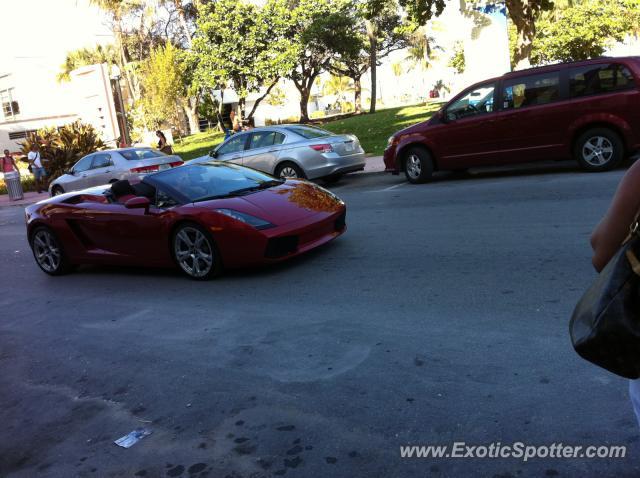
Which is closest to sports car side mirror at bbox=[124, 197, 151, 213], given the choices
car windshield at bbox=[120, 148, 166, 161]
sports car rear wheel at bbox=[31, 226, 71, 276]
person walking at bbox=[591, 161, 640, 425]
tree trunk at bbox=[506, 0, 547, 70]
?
sports car rear wheel at bbox=[31, 226, 71, 276]

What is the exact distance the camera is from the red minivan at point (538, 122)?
999 cm

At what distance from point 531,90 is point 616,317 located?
10191 mm

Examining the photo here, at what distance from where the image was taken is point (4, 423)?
4.13 m

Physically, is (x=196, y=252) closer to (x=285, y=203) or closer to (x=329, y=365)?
(x=285, y=203)

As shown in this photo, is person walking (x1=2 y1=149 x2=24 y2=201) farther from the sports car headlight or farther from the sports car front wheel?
the sports car headlight

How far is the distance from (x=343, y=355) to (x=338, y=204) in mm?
3409

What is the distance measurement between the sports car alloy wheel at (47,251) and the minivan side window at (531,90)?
7860mm

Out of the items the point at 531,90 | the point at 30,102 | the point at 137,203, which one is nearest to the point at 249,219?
the point at 137,203

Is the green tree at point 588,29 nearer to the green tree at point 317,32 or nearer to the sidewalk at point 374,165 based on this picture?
the green tree at point 317,32

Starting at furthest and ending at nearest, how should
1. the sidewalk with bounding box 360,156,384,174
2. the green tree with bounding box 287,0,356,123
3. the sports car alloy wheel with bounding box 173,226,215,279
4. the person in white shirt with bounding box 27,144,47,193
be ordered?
the green tree with bounding box 287,0,356,123 → the person in white shirt with bounding box 27,144,47,193 → the sidewalk with bounding box 360,156,384,174 → the sports car alloy wheel with bounding box 173,226,215,279

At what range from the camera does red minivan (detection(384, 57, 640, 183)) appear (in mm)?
9992

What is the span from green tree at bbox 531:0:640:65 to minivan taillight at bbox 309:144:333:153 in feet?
92.3

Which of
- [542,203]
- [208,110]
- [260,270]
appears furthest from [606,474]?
[208,110]

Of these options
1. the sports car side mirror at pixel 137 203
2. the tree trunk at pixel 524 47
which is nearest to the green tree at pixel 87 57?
the tree trunk at pixel 524 47
